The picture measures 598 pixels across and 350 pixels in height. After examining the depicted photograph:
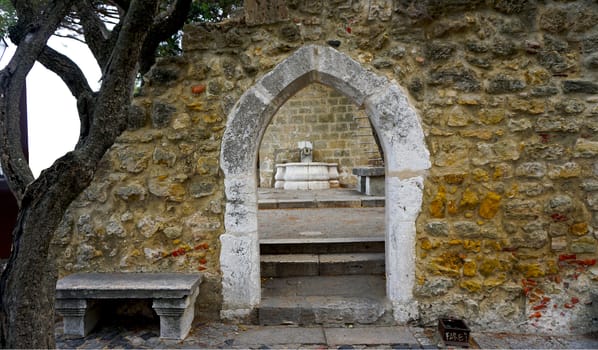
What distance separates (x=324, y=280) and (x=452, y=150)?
1.70 m

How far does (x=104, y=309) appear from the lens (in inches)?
130

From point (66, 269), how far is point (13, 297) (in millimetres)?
1635

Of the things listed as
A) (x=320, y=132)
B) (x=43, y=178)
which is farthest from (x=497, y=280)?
(x=320, y=132)

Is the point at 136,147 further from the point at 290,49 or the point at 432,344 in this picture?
the point at 432,344

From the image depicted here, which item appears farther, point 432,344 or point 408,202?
point 408,202

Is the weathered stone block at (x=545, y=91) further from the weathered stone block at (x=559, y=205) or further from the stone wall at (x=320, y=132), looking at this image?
the stone wall at (x=320, y=132)

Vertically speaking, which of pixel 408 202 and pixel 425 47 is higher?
pixel 425 47

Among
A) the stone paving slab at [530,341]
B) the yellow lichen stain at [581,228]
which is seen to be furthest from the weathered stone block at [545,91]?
the stone paving slab at [530,341]

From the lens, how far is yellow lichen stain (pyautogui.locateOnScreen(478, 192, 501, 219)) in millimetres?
3055

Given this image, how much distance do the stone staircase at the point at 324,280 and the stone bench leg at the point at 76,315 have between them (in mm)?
1340

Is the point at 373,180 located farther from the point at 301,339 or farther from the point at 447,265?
the point at 301,339

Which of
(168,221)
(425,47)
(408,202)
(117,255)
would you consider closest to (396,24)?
(425,47)

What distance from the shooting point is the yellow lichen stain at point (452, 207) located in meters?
3.09

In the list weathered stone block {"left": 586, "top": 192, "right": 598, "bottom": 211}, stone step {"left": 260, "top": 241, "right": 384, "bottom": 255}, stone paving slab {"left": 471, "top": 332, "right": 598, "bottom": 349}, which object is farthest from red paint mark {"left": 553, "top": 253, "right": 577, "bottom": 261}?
stone step {"left": 260, "top": 241, "right": 384, "bottom": 255}
